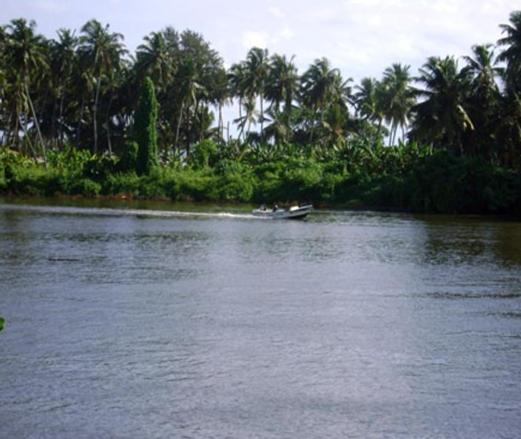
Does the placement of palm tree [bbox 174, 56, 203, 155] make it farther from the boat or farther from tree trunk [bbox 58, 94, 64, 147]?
the boat

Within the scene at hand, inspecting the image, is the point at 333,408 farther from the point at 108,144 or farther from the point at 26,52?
the point at 108,144

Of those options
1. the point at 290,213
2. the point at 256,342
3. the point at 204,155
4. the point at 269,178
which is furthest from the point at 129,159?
the point at 256,342

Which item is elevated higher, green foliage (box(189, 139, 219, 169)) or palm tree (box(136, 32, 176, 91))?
palm tree (box(136, 32, 176, 91))

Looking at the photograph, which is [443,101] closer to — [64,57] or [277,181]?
[277,181]

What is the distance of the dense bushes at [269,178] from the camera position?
75.0 m

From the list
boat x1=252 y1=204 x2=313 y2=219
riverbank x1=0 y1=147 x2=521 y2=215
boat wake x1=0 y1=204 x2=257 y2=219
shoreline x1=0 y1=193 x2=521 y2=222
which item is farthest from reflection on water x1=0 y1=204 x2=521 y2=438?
riverbank x1=0 y1=147 x2=521 y2=215

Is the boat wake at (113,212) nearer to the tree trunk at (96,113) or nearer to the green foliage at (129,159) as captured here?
the green foliage at (129,159)

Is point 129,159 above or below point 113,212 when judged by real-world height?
above

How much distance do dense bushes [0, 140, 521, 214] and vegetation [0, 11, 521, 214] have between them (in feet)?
0.43

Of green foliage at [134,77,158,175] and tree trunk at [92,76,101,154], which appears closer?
green foliage at [134,77,158,175]

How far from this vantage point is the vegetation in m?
72.8

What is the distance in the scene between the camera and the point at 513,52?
69.8 meters

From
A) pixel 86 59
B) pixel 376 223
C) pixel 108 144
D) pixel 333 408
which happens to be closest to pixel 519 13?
pixel 376 223

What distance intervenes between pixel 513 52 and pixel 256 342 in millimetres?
57253
